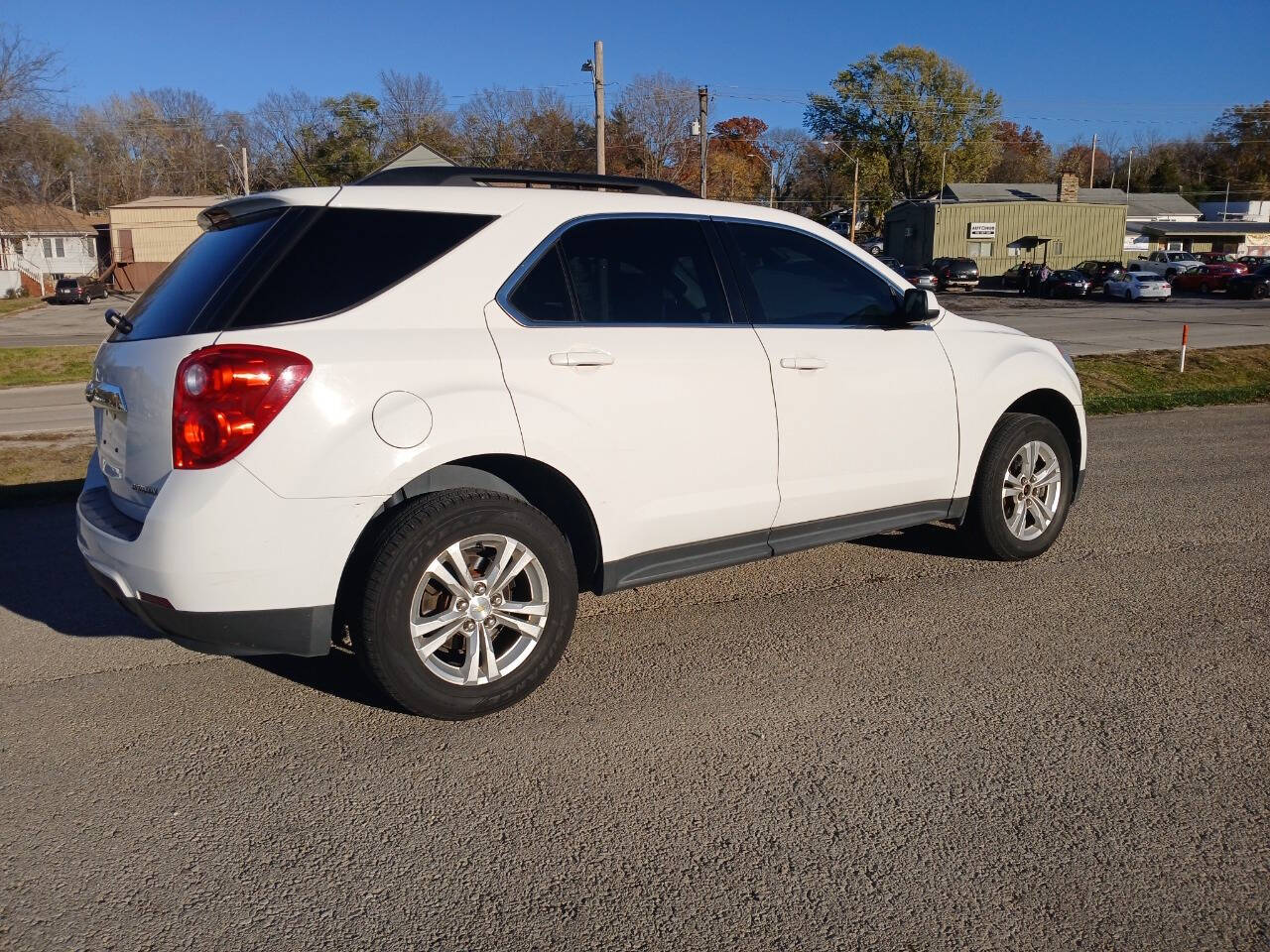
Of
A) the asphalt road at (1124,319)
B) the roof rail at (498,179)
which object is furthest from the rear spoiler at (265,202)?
the asphalt road at (1124,319)

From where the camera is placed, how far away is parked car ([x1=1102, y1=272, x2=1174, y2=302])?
43.0 metres

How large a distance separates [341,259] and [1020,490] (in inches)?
147

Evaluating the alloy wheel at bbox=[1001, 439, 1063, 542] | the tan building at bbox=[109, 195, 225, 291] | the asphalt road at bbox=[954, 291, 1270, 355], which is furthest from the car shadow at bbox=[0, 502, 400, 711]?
the tan building at bbox=[109, 195, 225, 291]

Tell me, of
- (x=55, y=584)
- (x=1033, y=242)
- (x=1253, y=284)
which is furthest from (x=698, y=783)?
(x=1033, y=242)

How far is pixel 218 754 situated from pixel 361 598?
0.75m

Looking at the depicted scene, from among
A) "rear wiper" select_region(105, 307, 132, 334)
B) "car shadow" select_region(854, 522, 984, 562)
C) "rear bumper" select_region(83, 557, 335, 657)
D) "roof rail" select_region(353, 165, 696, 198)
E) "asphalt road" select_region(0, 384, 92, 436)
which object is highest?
"roof rail" select_region(353, 165, 696, 198)

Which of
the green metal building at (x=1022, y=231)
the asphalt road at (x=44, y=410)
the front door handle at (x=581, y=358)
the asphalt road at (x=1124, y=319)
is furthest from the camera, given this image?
the green metal building at (x=1022, y=231)

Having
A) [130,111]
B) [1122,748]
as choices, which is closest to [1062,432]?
[1122,748]

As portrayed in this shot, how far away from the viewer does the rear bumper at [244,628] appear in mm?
3395

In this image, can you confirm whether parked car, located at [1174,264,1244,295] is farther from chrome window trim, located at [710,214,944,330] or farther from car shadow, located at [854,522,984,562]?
chrome window trim, located at [710,214,944,330]

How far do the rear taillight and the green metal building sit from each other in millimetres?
65612

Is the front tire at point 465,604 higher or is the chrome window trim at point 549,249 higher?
the chrome window trim at point 549,249

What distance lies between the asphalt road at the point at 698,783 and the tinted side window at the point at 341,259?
154 cm

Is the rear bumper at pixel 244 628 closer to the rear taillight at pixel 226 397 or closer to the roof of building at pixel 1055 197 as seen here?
the rear taillight at pixel 226 397
